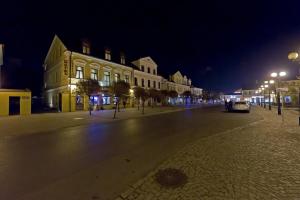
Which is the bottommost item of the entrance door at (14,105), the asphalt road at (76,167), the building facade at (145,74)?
the asphalt road at (76,167)

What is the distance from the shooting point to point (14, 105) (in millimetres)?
23859

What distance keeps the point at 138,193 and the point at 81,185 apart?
1364mm

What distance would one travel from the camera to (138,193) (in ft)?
11.8

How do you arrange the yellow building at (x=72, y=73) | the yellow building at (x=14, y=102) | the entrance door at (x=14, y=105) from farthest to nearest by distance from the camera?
the yellow building at (x=72, y=73) < the entrance door at (x=14, y=105) < the yellow building at (x=14, y=102)

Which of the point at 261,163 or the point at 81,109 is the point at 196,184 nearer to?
the point at 261,163

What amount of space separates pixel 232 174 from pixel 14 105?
91.4 ft

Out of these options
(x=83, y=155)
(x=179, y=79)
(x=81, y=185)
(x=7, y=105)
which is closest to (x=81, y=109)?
(x=7, y=105)

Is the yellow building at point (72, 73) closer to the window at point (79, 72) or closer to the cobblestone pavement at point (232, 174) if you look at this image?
the window at point (79, 72)

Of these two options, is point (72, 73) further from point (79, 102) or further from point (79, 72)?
point (79, 102)

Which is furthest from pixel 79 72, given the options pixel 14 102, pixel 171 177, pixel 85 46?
pixel 171 177

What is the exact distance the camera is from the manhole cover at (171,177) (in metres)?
3.95

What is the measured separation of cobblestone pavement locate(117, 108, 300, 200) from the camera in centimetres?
346

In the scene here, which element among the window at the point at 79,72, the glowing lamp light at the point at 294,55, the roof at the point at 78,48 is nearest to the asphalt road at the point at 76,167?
the glowing lamp light at the point at 294,55

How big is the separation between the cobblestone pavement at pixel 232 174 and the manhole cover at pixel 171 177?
120 mm
